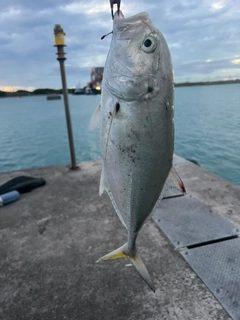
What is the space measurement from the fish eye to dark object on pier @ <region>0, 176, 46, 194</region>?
14.7 ft

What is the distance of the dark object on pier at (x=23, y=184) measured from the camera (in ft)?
17.4

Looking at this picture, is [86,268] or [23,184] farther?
[23,184]

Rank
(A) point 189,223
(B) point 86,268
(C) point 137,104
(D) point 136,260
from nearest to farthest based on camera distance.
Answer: (C) point 137,104, (D) point 136,260, (B) point 86,268, (A) point 189,223

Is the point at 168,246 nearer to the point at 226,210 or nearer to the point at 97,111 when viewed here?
the point at 226,210

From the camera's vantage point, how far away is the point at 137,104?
4.76 ft

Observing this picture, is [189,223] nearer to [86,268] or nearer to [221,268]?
[221,268]

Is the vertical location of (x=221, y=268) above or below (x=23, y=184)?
below

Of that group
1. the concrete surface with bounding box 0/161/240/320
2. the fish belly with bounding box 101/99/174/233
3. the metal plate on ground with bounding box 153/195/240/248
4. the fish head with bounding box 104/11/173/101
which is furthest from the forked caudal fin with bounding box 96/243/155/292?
the metal plate on ground with bounding box 153/195/240/248

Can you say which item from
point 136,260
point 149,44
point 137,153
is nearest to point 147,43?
point 149,44

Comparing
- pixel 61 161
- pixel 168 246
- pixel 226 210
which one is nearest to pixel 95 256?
pixel 168 246

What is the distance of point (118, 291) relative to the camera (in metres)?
2.81

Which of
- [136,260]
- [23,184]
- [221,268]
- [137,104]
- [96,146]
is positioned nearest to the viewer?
[137,104]

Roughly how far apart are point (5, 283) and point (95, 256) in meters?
1.02

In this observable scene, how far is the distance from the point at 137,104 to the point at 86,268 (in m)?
2.36
